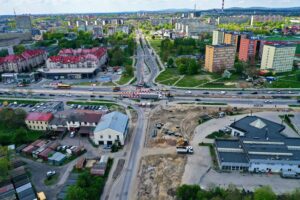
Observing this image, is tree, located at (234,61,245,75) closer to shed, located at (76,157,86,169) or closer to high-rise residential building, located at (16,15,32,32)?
shed, located at (76,157,86,169)

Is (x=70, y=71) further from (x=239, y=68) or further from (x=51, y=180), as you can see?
(x=239, y=68)

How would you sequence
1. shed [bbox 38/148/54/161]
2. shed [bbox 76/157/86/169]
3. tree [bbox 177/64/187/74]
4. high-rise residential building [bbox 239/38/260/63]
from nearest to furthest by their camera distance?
shed [bbox 76/157/86/169] → shed [bbox 38/148/54/161] → tree [bbox 177/64/187/74] → high-rise residential building [bbox 239/38/260/63]

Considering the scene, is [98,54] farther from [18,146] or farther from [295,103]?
[295,103]

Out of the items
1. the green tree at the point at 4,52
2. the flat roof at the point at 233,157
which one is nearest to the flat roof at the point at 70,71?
the green tree at the point at 4,52

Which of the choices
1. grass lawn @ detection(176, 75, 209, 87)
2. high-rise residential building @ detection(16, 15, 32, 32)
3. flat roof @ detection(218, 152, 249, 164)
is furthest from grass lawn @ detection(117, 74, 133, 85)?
high-rise residential building @ detection(16, 15, 32, 32)

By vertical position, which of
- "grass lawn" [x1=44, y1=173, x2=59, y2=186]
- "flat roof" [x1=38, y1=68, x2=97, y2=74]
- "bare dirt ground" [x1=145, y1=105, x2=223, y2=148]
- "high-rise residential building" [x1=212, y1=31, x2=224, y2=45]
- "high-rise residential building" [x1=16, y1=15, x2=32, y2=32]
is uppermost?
→ "high-rise residential building" [x1=16, y1=15, x2=32, y2=32]

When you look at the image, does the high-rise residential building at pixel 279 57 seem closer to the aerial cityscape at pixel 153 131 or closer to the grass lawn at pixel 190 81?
the aerial cityscape at pixel 153 131
